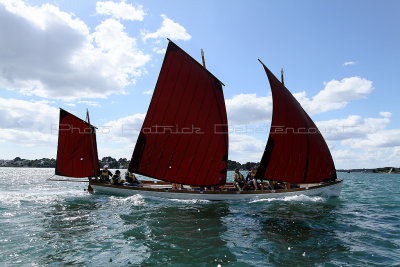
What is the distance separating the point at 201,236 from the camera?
10930 millimetres

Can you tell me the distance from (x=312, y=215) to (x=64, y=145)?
2306cm

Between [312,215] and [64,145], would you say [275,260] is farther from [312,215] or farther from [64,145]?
[64,145]

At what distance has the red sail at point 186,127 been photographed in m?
20.3

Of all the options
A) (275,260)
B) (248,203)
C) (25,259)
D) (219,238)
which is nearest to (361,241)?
(275,260)

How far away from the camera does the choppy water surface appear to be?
339 inches

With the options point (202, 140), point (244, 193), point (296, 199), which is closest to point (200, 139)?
point (202, 140)

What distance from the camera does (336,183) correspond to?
72.7ft

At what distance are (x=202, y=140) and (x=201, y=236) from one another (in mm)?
9995

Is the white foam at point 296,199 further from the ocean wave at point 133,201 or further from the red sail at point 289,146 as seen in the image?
the ocean wave at point 133,201

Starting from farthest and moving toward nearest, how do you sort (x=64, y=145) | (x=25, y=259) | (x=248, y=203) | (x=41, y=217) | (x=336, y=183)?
(x=64, y=145), (x=336, y=183), (x=248, y=203), (x=41, y=217), (x=25, y=259)

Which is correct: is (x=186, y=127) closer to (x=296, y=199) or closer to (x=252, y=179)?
(x=252, y=179)

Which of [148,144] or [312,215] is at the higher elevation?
[148,144]

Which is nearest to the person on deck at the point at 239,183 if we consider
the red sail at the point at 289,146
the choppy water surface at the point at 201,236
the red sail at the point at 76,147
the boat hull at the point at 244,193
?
the boat hull at the point at 244,193

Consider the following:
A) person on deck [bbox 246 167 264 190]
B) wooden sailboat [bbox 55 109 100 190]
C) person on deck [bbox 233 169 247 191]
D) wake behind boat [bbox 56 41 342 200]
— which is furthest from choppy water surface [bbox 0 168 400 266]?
wooden sailboat [bbox 55 109 100 190]
